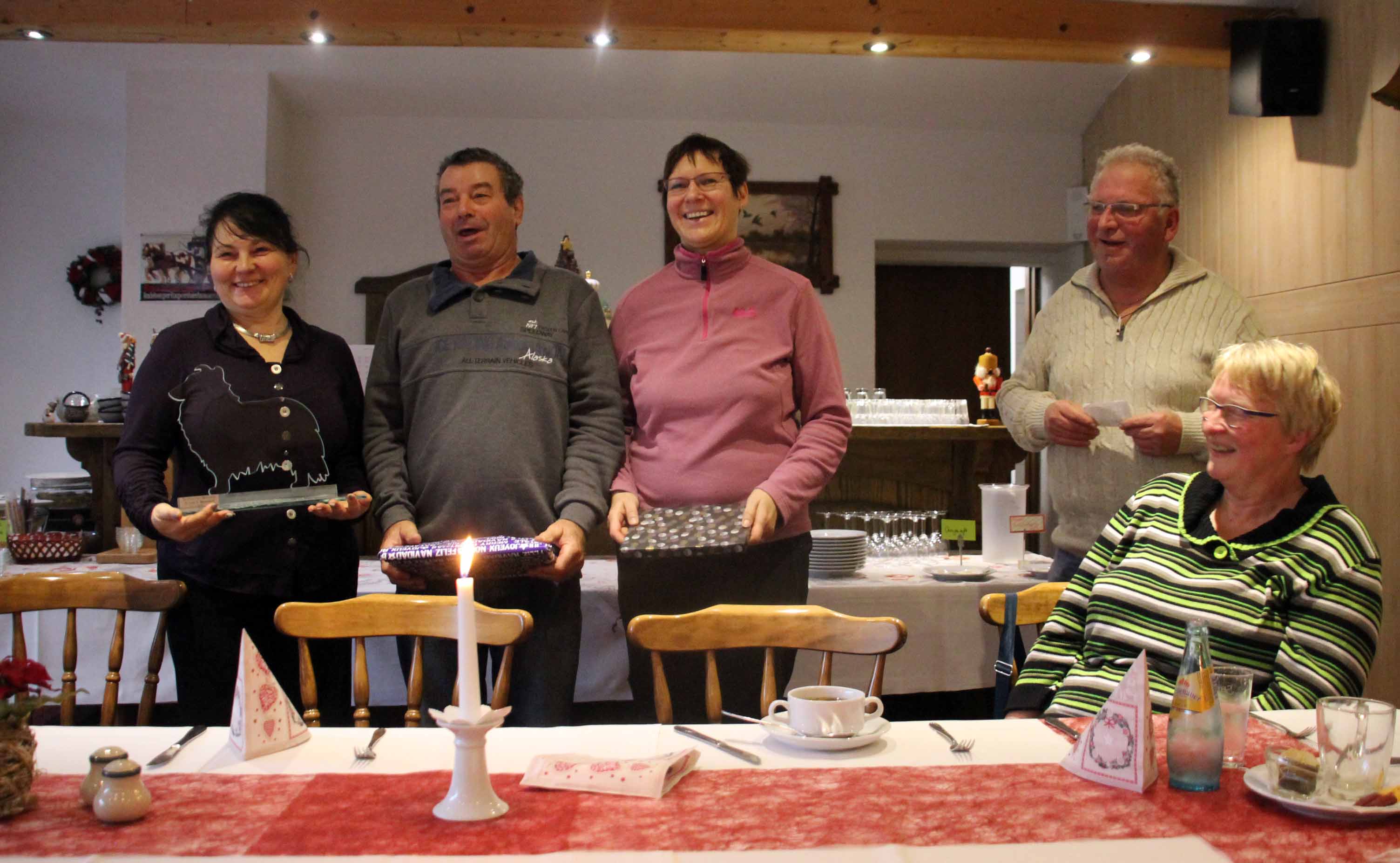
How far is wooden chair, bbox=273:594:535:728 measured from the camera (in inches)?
66.8

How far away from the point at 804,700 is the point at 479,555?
78cm

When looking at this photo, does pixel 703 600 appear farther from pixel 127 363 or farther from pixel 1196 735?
pixel 127 363

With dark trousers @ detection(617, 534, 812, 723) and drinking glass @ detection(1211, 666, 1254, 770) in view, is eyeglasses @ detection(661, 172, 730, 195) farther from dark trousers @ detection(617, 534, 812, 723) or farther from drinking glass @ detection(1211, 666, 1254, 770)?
drinking glass @ detection(1211, 666, 1254, 770)

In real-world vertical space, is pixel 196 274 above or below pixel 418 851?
above

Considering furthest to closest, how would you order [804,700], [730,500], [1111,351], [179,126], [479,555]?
1. [179,126]
2. [1111,351]
3. [730,500]
4. [479,555]
5. [804,700]

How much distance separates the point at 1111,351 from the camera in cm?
252

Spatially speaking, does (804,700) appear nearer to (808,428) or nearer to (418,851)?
(418,851)

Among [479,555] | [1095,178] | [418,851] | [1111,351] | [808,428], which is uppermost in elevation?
[1095,178]

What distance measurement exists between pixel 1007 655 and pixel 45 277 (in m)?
6.37

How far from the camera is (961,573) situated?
3.07 meters

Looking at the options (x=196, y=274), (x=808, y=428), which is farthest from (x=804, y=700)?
(x=196, y=274)

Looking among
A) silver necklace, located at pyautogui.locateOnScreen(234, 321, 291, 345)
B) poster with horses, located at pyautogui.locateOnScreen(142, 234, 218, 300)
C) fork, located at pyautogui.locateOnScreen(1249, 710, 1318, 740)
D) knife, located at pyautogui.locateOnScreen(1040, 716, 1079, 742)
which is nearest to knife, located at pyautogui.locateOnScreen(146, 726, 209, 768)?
silver necklace, located at pyautogui.locateOnScreen(234, 321, 291, 345)

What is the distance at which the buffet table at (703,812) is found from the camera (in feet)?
3.25

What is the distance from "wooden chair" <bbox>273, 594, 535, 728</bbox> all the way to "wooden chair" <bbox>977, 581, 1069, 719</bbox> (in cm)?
81
